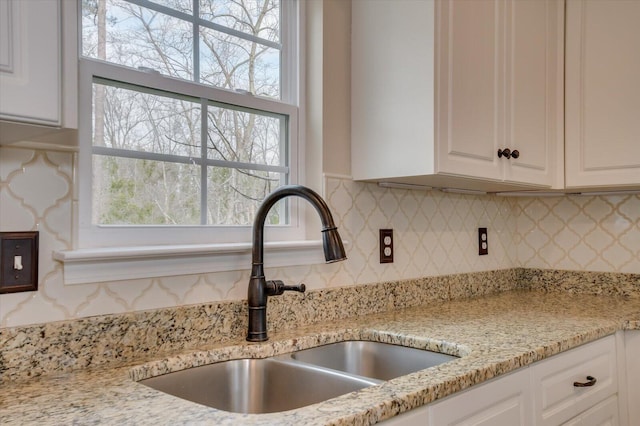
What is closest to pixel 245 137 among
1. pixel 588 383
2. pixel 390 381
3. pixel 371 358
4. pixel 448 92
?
pixel 448 92

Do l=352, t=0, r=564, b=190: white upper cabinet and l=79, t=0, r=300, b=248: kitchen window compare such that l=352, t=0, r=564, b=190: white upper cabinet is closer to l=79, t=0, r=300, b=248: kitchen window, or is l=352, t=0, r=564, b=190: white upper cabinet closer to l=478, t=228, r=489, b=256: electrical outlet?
l=79, t=0, r=300, b=248: kitchen window

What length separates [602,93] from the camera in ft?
6.63

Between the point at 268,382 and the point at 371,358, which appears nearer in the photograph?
the point at 268,382

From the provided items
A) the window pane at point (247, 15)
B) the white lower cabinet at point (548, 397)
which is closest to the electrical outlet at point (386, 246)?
the white lower cabinet at point (548, 397)

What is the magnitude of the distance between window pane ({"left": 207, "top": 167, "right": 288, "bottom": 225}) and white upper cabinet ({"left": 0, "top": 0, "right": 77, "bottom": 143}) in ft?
2.18

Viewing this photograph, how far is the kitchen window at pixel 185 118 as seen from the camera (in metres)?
1.27

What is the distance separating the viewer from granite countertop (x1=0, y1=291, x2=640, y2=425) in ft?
2.80

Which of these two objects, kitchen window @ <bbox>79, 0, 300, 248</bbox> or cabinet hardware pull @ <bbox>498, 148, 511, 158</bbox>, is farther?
cabinet hardware pull @ <bbox>498, 148, 511, 158</bbox>

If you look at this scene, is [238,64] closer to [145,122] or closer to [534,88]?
[145,122]

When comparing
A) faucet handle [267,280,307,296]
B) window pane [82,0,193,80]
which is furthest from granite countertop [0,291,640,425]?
window pane [82,0,193,80]

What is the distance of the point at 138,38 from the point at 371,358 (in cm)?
110

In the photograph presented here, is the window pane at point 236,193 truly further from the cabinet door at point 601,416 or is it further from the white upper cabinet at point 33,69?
the cabinet door at point 601,416

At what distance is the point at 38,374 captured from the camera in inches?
40.8

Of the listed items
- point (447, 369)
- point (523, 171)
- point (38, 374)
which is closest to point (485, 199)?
point (523, 171)
